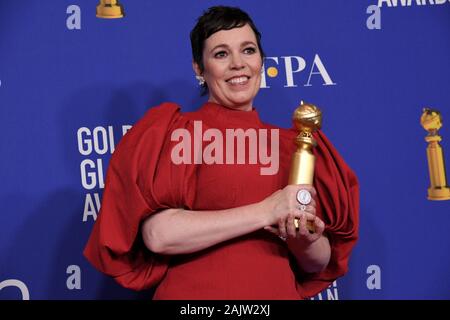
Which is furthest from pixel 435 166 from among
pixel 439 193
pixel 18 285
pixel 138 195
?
pixel 18 285

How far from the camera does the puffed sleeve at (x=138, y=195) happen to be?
6.25 ft

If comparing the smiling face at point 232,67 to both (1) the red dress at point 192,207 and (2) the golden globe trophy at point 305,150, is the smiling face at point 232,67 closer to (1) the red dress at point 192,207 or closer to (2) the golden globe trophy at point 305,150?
(1) the red dress at point 192,207

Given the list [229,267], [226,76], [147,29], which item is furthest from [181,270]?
[147,29]

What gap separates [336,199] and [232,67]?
404mm

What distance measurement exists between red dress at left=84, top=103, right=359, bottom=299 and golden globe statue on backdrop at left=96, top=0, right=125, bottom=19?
1.76ft

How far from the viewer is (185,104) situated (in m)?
2.60

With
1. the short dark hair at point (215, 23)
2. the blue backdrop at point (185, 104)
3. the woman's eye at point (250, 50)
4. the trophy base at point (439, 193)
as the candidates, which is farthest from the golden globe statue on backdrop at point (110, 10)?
the trophy base at point (439, 193)

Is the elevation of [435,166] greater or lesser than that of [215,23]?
lesser

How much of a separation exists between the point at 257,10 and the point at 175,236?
3.25 feet

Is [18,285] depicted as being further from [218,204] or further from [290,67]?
[290,67]

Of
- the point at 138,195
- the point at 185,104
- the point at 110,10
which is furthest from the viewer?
the point at 185,104

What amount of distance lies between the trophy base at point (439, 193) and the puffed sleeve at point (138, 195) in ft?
2.89

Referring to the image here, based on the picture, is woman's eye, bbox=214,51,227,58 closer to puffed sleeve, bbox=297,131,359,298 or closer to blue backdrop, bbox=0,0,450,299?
puffed sleeve, bbox=297,131,359,298
